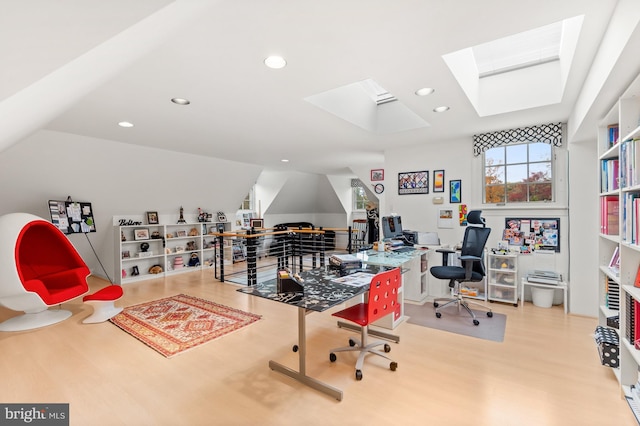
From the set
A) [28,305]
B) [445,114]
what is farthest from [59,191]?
[445,114]

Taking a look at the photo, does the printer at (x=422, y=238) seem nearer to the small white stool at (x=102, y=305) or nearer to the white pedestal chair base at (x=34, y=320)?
→ the small white stool at (x=102, y=305)

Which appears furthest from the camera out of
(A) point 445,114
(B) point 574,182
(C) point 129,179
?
(C) point 129,179

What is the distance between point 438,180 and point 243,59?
3736 millimetres

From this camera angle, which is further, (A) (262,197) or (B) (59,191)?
(A) (262,197)

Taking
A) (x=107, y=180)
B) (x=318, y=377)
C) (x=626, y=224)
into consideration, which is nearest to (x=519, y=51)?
(x=626, y=224)

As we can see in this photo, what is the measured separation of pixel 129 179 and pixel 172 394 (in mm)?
4354

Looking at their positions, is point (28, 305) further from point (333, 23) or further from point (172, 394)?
point (333, 23)

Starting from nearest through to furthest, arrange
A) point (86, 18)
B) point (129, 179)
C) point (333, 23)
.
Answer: point (86, 18) < point (333, 23) < point (129, 179)

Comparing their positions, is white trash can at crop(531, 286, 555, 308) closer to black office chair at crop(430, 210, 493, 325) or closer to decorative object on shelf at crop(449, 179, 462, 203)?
black office chair at crop(430, 210, 493, 325)

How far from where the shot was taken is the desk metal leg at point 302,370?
7.17ft

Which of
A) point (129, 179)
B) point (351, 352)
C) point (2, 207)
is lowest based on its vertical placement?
point (351, 352)

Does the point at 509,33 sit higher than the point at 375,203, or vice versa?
the point at 509,33

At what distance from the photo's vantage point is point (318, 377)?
244 centimetres

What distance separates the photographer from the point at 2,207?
14.6 ft
